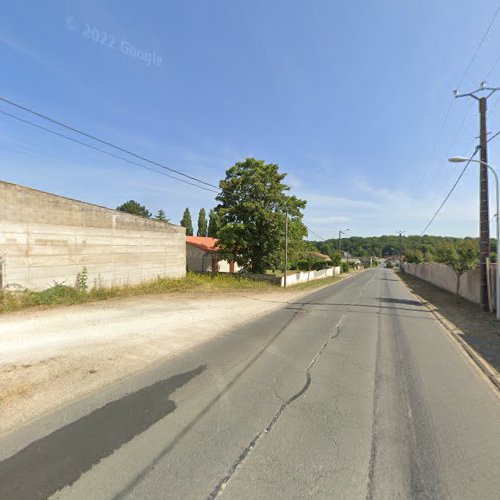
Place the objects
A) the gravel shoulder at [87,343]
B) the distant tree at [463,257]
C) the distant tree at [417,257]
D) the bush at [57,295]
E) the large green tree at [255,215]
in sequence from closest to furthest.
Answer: the gravel shoulder at [87,343] < the bush at [57,295] < the distant tree at [463,257] < the large green tree at [255,215] < the distant tree at [417,257]

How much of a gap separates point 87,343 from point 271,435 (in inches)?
220

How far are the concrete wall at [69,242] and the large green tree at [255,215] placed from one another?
6432 millimetres

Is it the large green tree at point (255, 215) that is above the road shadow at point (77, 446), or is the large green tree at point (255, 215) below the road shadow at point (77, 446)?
above

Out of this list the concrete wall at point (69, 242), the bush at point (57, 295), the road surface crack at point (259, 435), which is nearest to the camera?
the road surface crack at point (259, 435)

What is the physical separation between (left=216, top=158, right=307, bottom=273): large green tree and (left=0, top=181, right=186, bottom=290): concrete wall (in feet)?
21.1

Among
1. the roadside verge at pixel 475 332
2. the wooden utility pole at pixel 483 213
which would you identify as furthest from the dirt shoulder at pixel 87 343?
the wooden utility pole at pixel 483 213

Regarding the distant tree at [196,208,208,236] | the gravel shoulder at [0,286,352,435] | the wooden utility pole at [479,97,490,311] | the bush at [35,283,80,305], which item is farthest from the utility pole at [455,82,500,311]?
the distant tree at [196,208,208,236]

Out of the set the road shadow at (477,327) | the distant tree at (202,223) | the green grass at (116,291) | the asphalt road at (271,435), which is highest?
the distant tree at (202,223)

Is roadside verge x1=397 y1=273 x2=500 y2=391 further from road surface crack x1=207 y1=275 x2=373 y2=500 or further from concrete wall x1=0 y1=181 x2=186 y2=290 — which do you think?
concrete wall x1=0 y1=181 x2=186 y2=290

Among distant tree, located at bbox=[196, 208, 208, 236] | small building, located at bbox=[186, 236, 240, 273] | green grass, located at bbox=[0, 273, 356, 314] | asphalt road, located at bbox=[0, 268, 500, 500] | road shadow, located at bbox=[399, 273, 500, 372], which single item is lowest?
road shadow, located at bbox=[399, 273, 500, 372]

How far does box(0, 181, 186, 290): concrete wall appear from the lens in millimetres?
12547

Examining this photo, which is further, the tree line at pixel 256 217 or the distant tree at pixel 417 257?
the distant tree at pixel 417 257

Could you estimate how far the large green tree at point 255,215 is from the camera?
25013 mm

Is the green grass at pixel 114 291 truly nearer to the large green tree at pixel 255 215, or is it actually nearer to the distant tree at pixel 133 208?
the large green tree at pixel 255 215
